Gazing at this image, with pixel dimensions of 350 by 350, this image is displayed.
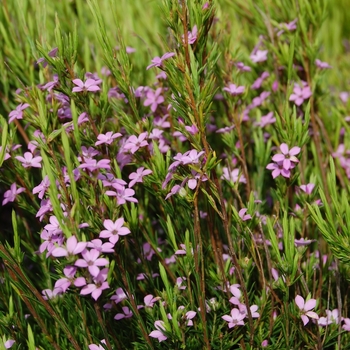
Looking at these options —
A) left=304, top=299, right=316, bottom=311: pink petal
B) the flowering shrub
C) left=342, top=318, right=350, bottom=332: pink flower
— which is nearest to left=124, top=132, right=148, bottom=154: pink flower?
the flowering shrub

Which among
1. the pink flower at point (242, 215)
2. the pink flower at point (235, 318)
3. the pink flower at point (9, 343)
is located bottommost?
the pink flower at point (235, 318)

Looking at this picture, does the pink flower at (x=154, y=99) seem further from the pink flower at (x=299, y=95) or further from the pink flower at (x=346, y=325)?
the pink flower at (x=346, y=325)

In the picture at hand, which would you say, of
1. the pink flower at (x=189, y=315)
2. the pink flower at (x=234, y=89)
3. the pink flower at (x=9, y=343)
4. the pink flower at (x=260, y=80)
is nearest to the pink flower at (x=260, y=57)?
the pink flower at (x=260, y=80)

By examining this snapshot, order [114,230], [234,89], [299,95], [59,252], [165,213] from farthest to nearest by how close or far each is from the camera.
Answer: [299,95], [234,89], [165,213], [114,230], [59,252]

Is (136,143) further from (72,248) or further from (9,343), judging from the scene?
(9,343)

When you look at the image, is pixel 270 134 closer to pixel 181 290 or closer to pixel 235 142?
pixel 235 142

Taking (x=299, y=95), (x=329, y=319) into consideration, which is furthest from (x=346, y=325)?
(x=299, y=95)

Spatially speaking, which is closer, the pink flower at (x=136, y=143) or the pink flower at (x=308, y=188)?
the pink flower at (x=136, y=143)
